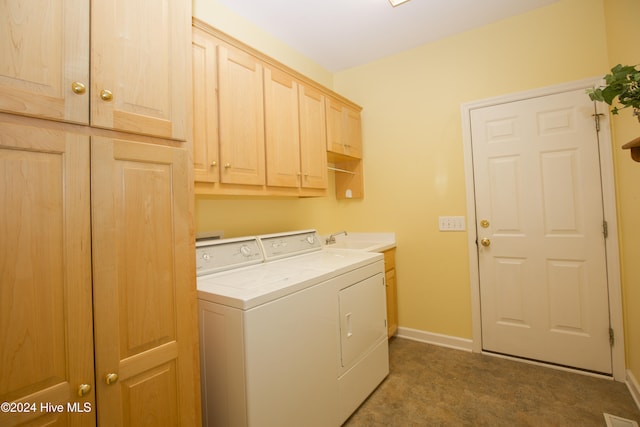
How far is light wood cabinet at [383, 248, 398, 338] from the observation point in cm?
269

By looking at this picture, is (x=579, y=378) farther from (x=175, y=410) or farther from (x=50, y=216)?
(x=50, y=216)

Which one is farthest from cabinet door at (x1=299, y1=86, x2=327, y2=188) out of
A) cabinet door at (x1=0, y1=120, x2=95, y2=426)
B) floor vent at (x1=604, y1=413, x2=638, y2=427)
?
floor vent at (x1=604, y1=413, x2=638, y2=427)

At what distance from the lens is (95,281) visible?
90 centimetres

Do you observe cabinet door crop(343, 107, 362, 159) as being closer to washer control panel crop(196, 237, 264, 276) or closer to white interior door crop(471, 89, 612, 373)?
white interior door crop(471, 89, 612, 373)

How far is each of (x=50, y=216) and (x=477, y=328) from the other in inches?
112

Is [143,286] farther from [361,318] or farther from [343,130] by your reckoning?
[343,130]

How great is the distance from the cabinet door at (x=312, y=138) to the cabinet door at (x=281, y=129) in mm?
67

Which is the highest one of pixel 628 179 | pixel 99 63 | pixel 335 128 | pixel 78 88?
pixel 335 128

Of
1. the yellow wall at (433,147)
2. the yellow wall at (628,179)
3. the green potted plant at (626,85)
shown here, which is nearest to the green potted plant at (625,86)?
the green potted plant at (626,85)

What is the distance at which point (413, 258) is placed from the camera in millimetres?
2803

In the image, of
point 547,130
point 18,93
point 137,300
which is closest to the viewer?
point 18,93

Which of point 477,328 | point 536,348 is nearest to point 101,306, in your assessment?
point 477,328

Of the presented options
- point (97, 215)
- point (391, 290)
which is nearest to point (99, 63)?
point (97, 215)

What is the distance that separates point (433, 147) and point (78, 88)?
2.52 metres
